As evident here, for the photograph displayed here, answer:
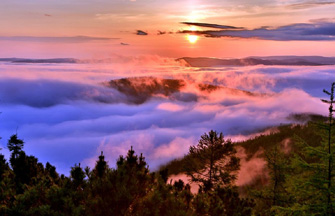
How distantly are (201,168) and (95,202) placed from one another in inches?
658

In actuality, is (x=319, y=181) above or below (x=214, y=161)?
below

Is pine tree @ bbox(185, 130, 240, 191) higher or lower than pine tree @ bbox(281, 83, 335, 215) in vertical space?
higher

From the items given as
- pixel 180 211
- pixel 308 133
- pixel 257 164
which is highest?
pixel 308 133

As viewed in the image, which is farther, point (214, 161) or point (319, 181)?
point (214, 161)

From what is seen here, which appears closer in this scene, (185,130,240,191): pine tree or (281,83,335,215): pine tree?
(281,83,335,215): pine tree

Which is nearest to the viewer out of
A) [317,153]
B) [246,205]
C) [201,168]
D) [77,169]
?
[317,153]

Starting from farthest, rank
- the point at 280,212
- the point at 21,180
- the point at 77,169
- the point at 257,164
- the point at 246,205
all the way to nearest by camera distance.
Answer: the point at 257,164 < the point at 21,180 < the point at 246,205 < the point at 77,169 < the point at 280,212

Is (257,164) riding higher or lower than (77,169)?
higher

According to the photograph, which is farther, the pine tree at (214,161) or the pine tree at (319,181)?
the pine tree at (214,161)

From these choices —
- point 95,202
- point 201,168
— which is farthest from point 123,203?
point 201,168

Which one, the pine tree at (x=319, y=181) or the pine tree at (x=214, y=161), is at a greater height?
the pine tree at (x=214, y=161)

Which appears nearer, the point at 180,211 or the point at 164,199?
the point at 180,211

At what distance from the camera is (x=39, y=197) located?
14383 mm

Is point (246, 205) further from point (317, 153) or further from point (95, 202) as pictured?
point (95, 202)
